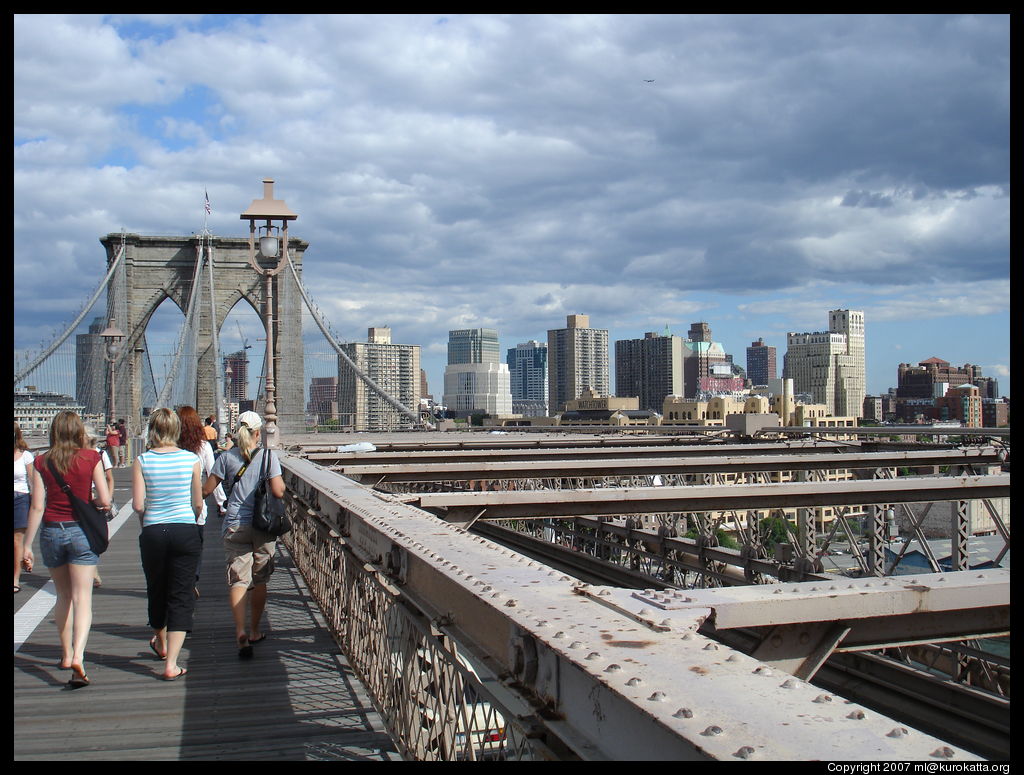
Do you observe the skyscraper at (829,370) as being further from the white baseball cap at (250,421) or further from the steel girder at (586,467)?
the white baseball cap at (250,421)

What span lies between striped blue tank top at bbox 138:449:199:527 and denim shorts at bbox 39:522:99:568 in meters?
0.36

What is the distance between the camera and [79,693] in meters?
5.13

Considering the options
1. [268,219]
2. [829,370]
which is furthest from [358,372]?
[829,370]

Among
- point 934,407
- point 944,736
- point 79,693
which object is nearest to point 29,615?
point 79,693

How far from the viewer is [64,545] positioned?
5398 mm

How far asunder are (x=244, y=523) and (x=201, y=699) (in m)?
1.29

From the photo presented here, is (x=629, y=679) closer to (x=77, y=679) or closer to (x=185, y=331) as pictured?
(x=77, y=679)

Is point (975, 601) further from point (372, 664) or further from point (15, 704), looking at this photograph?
point (15, 704)

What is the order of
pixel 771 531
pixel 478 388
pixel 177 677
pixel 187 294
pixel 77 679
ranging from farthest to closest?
pixel 478 388, pixel 187 294, pixel 771 531, pixel 177 677, pixel 77 679

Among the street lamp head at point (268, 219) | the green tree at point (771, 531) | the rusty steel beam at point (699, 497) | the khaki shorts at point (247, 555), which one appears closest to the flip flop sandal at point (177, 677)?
the khaki shorts at point (247, 555)

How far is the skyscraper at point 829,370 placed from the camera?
560 feet

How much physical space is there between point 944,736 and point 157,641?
5.10 meters

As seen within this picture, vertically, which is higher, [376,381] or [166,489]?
[376,381]

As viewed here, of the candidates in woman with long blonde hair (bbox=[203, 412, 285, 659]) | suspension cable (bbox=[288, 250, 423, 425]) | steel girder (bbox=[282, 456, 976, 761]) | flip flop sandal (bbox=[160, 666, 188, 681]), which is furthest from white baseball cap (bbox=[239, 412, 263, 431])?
suspension cable (bbox=[288, 250, 423, 425])
